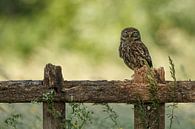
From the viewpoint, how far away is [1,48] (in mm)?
13188

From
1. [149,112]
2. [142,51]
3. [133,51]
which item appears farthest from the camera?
[133,51]

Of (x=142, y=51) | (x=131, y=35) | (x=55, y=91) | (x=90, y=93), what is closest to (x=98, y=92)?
(x=90, y=93)

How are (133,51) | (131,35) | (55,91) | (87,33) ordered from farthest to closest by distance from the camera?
(87,33)
(131,35)
(133,51)
(55,91)

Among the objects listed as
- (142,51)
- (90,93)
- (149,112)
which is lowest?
(149,112)

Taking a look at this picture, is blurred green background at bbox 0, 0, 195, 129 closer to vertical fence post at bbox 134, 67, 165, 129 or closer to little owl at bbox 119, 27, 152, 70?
little owl at bbox 119, 27, 152, 70

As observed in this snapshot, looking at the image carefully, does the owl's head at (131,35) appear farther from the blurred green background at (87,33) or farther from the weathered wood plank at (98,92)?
the blurred green background at (87,33)

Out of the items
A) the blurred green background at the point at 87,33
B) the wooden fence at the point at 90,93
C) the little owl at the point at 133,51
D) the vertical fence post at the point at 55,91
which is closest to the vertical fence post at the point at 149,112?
the wooden fence at the point at 90,93

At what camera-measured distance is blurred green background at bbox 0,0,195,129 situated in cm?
1244

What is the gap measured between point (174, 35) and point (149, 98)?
305 inches

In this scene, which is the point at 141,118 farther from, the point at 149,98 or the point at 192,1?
the point at 192,1

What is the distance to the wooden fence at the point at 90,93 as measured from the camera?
212 inches

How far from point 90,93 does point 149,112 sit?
38 centimetres

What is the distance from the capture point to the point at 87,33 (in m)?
12.7

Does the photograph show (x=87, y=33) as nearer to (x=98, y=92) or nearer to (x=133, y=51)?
(x=133, y=51)
